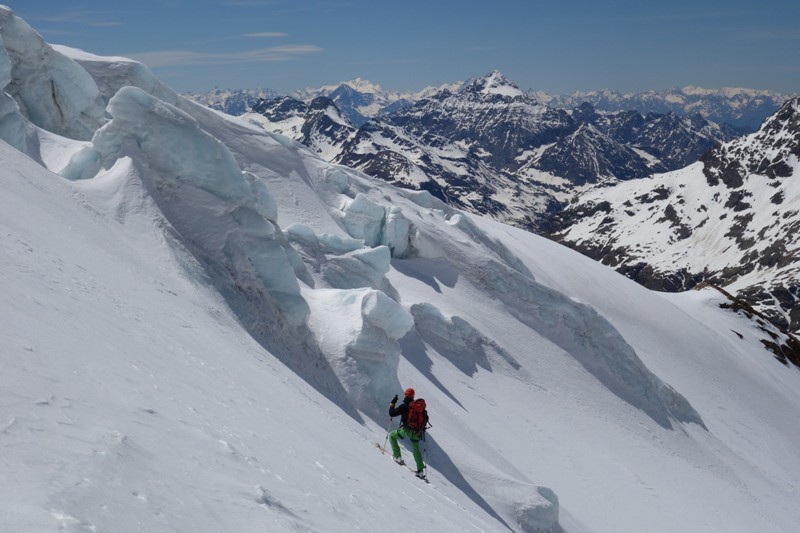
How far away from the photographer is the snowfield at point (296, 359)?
8102mm

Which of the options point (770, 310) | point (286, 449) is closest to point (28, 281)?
point (286, 449)

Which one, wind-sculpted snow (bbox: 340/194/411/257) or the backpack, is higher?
wind-sculpted snow (bbox: 340/194/411/257)

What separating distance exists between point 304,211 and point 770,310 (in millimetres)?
190896

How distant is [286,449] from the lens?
36.1ft

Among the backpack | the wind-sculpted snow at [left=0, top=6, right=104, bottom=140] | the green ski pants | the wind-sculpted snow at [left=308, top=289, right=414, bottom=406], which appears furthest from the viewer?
the wind-sculpted snow at [left=0, top=6, right=104, bottom=140]

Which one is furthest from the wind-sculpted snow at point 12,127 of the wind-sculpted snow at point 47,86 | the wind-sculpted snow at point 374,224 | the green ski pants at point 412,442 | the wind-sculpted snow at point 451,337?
the wind-sculpted snow at point 451,337

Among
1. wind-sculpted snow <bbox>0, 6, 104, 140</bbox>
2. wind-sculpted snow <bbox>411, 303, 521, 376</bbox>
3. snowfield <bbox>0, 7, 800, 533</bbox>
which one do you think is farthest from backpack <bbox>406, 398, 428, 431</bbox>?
wind-sculpted snow <bbox>0, 6, 104, 140</bbox>

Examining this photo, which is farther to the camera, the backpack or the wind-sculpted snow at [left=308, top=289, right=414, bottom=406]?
Answer: the wind-sculpted snow at [left=308, top=289, right=414, bottom=406]

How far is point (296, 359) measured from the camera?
71.2 ft

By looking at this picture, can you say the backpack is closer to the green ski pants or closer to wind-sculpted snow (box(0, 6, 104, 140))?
the green ski pants

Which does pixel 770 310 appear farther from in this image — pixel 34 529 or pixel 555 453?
pixel 34 529

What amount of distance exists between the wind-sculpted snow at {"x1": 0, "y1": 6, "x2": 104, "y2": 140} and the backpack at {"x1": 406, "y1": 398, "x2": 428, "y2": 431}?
89.3ft

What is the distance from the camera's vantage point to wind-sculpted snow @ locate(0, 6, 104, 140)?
104ft

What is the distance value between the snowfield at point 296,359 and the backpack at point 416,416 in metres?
1.30
